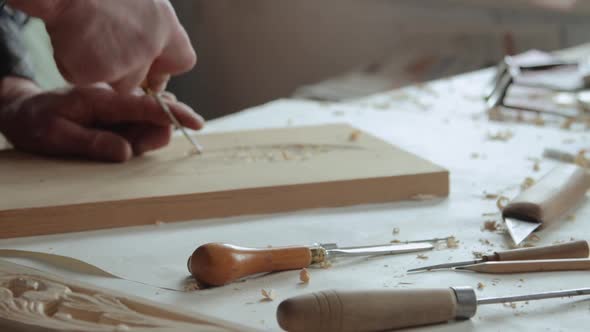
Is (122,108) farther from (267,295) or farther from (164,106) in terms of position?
(267,295)

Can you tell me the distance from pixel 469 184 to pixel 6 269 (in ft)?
2.19

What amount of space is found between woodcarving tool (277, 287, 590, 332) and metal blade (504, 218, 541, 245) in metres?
0.19

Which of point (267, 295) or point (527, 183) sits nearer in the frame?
point (267, 295)

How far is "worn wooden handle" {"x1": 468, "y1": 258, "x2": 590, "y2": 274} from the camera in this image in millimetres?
705

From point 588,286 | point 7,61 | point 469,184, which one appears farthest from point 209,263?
point 7,61

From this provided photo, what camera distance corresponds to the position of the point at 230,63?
3.64 metres

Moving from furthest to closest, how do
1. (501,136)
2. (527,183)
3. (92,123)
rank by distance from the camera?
1. (501,136)
2. (92,123)
3. (527,183)

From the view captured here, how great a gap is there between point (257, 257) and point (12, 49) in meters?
0.89

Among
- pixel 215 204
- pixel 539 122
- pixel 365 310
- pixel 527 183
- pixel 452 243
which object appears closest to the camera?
pixel 365 310

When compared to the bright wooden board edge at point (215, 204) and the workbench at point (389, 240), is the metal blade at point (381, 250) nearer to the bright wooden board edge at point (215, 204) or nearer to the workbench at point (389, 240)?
the workbench at point (389, 240)

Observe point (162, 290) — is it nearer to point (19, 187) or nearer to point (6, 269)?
point (6, 269)

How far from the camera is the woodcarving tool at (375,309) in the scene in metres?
0.54

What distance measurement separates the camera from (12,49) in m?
1.35

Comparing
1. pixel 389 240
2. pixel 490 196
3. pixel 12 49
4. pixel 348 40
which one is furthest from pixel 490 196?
pixel 348 40
